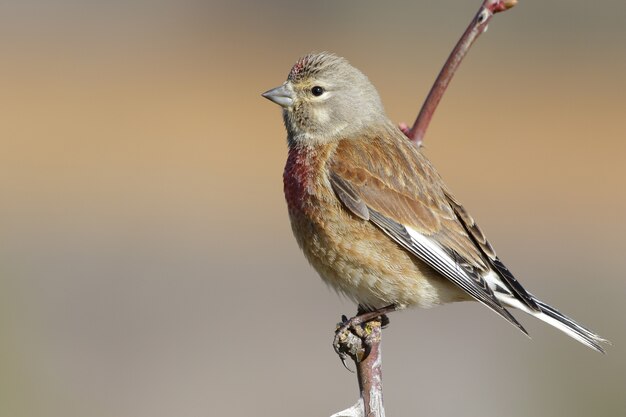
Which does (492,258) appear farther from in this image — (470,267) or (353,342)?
(353,342)

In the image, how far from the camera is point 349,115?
5.16m

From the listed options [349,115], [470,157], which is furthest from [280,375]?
[470,157]

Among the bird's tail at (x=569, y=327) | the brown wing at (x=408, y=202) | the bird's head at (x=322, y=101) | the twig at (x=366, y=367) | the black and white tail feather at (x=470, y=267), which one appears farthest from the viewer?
the bird's head at (x=322, y=101)

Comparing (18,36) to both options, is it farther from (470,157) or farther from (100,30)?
(470,157)

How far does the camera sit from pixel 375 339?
4.00 metres

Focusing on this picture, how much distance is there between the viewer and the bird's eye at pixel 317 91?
5152 mm

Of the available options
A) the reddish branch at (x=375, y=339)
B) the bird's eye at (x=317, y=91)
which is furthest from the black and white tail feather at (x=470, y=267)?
the reddish branch at (x=375, y=339)

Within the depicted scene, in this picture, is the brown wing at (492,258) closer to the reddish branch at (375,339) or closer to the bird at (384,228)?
the bird at (384,228)

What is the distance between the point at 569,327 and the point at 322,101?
1495 millimetres

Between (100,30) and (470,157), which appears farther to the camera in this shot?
(100,30)

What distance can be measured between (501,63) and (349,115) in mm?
14070

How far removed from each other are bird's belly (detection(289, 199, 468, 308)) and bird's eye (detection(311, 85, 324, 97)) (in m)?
0.61

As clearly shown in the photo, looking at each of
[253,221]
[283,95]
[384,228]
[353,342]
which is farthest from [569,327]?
[253,221]

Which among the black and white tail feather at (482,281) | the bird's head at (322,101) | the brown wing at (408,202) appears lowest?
the black and white tail feather at (482,281)
